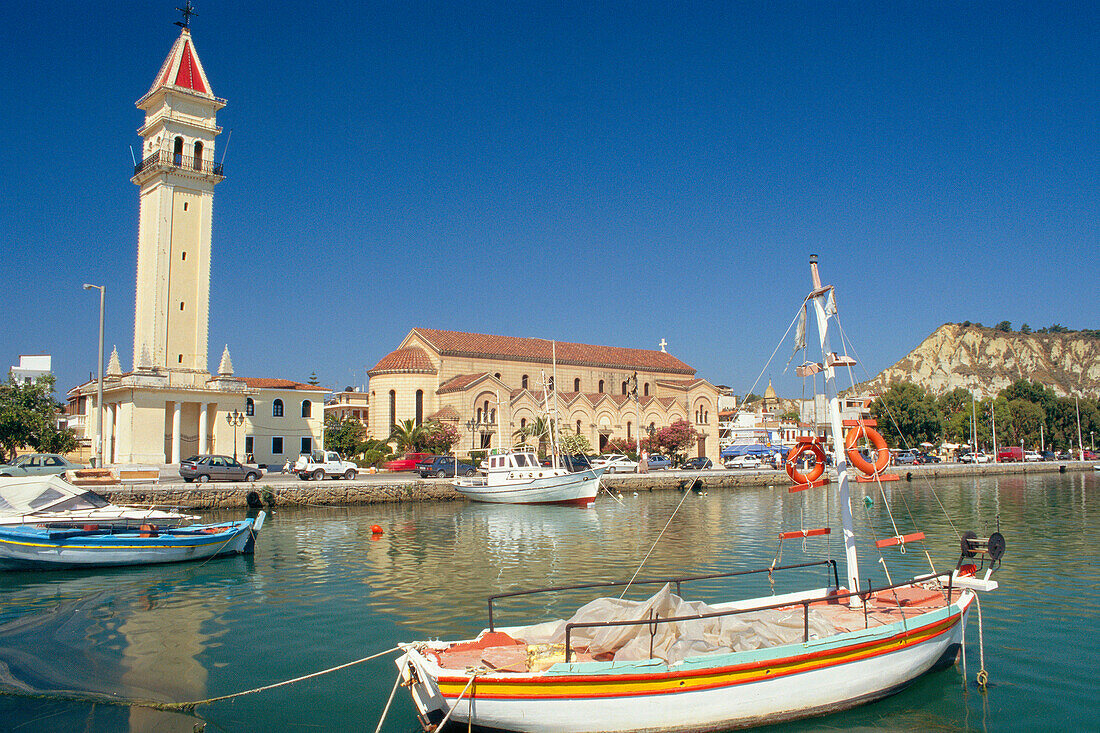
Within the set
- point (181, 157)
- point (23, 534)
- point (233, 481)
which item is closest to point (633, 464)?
point (233, 481)

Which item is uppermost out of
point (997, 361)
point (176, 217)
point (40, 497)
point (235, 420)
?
point (176, 217)

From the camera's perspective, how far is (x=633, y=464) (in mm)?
54031

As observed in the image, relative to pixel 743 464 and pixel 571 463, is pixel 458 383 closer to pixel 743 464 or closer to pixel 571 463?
pixel 571 463

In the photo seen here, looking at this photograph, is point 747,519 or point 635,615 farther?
point 747,519

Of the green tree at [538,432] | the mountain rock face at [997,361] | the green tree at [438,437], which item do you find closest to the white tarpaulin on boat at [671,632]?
the green tree at [438,437]

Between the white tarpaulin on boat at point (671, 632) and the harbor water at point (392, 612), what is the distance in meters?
1.16

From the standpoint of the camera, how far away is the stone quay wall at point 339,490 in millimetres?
31641

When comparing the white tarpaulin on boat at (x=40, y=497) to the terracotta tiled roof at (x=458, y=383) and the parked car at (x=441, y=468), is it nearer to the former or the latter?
the parked car at (x=441, y=468)

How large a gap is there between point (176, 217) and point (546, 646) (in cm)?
4690

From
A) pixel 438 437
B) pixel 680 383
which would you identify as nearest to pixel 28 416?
pixel 438 437

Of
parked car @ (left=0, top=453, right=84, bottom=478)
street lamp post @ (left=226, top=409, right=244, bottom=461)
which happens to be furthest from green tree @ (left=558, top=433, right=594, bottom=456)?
parked car @ (left=0, top=453, right=84, bottom=478)

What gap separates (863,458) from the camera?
34.4 ft

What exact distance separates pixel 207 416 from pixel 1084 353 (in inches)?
5884

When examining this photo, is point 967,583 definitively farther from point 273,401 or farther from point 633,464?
point 273,401
